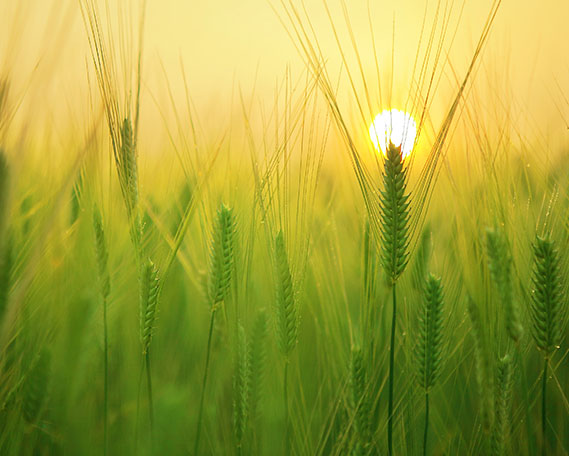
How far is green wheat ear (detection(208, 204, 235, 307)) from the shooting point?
0.84 metres

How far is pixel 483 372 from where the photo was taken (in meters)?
0.81

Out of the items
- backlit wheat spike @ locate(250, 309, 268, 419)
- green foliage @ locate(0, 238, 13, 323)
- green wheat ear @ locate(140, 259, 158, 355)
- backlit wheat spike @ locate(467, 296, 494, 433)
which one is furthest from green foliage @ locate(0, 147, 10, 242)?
backlit wheat spike @ locate(467, 296, 494, 433)

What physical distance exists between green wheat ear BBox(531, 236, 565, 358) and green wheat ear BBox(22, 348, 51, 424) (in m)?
0.87

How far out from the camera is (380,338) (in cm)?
102

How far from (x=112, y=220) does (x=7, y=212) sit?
1.56ft

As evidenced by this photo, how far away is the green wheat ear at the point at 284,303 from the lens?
83cm

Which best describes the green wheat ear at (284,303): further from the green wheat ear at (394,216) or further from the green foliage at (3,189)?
the green foliage at (3,189)

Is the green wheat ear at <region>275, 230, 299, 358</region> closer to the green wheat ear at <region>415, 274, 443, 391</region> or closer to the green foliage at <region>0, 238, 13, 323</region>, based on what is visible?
the green wheat ear at <region>415, 274, 443, 391</region>

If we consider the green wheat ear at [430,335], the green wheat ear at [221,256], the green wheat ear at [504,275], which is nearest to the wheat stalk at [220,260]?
the green wheat ear at [221,256]

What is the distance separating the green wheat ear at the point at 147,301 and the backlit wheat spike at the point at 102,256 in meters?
0.11

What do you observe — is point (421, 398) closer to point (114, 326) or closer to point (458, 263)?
point (458, 263)

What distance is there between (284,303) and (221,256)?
0.15 metres

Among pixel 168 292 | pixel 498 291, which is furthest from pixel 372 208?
pixel 168 292

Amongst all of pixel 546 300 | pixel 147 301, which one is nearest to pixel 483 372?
pixel 546 300
